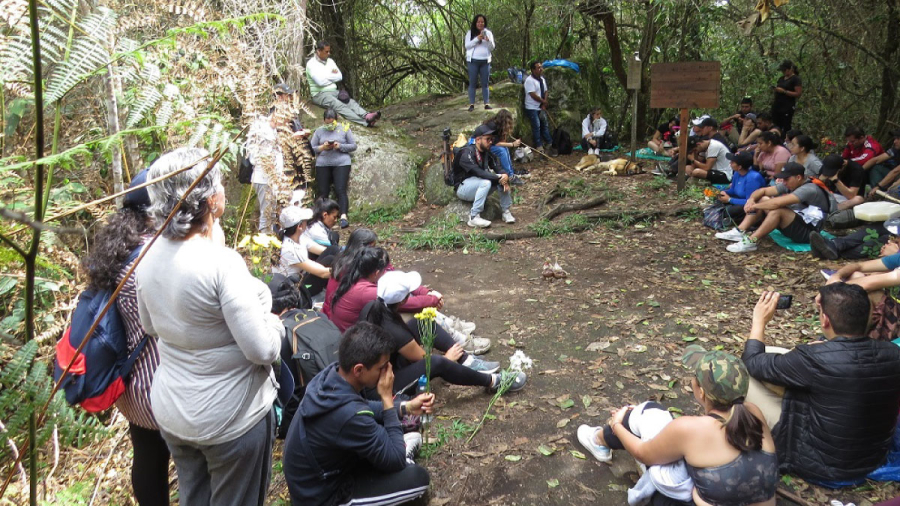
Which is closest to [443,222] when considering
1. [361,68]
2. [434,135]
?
[434,135]

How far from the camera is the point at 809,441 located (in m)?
2.83

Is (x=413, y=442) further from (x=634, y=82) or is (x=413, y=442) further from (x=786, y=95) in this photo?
(x=786, y=95)

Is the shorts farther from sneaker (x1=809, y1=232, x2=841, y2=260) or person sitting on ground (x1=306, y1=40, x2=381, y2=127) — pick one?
person sitting on ground (x1=306, y1=40, x2=381, y2=127)

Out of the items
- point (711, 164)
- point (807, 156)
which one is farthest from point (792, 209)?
point (711, 164)

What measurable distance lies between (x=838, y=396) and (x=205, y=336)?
9.00 feet

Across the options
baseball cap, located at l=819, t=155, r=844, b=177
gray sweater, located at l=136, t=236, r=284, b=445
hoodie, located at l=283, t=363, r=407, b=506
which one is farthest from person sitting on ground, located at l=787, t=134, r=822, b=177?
gray sweater, located at l=136, t=236, r=284, b=445

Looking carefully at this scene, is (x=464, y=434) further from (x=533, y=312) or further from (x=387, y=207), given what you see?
(x=387, y=207)

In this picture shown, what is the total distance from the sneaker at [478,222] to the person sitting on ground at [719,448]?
5.23 meters

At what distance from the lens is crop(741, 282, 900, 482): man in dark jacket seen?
2.66 metres

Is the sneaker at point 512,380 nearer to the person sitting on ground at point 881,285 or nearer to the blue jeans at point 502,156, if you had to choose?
the person sitting on ground at point 881,285

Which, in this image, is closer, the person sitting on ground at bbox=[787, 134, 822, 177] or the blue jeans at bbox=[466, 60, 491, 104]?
the person sitting on ground at bbox=[787, 134, 822, 177]

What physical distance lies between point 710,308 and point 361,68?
1093cm

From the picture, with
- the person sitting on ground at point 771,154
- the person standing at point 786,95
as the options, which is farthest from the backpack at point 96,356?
the person standing at point 786,95

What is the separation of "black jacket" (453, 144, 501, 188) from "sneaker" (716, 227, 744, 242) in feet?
9.32
